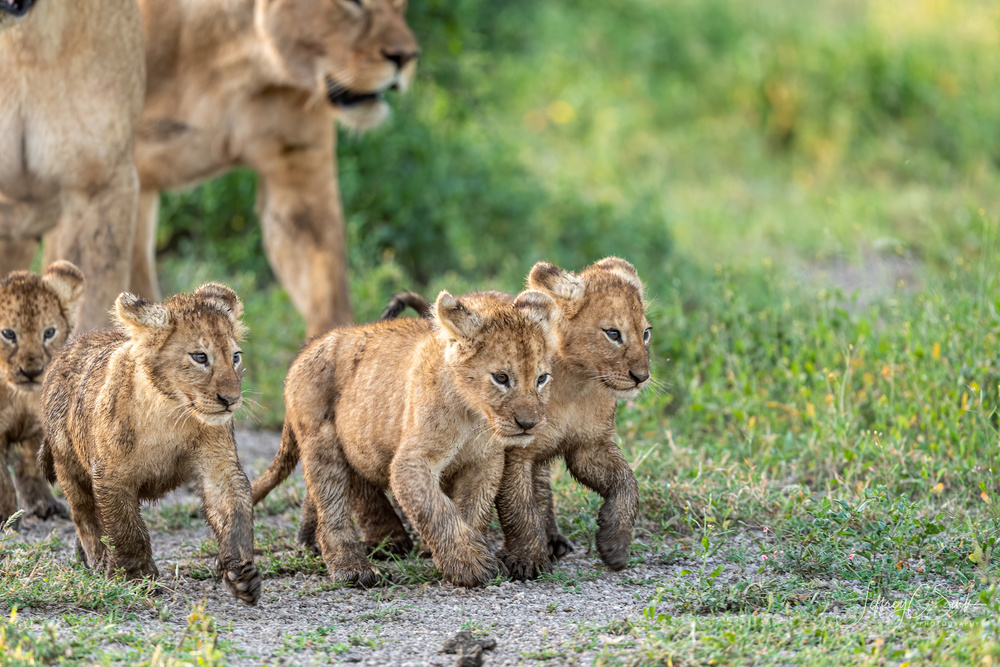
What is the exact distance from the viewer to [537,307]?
169 inches

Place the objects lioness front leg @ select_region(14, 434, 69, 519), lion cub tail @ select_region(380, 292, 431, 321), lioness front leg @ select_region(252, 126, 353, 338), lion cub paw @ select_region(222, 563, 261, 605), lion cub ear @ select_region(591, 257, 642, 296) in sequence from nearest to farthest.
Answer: lion cub paw @ select_region(222, 563, 261, 605)
lion cub ear @ select_region(591, 257, 642, 296)
lion cub tail @ select_region(380, 292, 431, 321)
lioness front leg @ select_region(14, 434, 69, 519)
lioness front leg @ select_region(252, 126, 353, 338)

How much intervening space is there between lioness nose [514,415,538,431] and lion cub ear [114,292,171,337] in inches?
44.1

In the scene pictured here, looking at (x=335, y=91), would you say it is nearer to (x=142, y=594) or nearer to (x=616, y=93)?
(x=142, y=594)

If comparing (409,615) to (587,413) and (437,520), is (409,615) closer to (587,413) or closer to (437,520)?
(437,520)

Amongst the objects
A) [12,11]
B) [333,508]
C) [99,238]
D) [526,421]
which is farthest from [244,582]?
[12,11]

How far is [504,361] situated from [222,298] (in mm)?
923

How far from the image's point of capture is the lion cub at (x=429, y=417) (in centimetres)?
421

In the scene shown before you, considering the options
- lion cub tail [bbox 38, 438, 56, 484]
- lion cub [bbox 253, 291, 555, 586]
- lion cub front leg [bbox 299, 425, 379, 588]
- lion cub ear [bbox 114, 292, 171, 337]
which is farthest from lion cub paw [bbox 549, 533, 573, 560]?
lion cub tail [bbox 38, 438, 56, 484]

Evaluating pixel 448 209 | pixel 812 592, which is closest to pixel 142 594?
pixel 812 592

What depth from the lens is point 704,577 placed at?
14.2 ft

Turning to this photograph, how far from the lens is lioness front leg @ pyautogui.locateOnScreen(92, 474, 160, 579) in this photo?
4.19m

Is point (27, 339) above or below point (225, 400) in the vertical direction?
above

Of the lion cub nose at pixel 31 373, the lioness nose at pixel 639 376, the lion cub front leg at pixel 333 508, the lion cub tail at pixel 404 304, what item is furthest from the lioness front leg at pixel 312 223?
the lioness nose at pixel 639 376

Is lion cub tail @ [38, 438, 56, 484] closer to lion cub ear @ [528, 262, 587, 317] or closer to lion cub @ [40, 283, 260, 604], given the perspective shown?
lion cub @ [40, 283, 260, 604]
